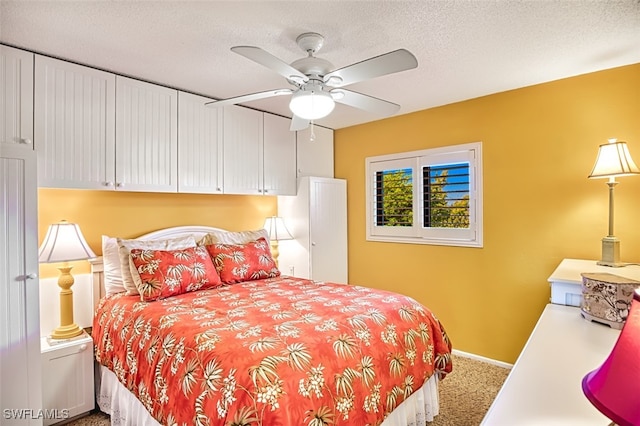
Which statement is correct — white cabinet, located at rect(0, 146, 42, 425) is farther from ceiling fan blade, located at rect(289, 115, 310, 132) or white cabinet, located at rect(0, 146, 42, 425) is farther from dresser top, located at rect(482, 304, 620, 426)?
dresser top, located at rect(482, 304, 620, 426)

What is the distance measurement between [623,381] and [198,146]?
3.18m

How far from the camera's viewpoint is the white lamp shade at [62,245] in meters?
2.26

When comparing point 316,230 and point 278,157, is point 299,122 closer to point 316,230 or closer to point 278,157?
point 278,157

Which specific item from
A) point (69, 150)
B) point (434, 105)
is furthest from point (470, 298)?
point (69, 150)

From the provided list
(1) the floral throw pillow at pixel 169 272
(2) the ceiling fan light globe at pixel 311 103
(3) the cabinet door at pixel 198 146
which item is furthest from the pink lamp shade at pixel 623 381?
(3) the cabinet door at pixel 198 146

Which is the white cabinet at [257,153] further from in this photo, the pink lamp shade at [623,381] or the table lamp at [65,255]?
the pink lamp shade at [623,381]

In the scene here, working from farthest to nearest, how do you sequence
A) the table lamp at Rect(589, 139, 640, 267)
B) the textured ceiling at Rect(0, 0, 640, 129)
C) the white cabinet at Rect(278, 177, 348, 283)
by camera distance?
the white cabinet at Rect(278, 177, 348, 283) < the table lamp at Rect(589, 139, 640, 267) < the textured ceiling at Rect(0, 0, 640, 129)

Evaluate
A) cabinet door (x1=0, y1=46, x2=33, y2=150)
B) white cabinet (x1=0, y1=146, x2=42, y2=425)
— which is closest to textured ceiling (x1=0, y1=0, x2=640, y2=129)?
cabinet door (x1=0, y1=46, x2=33, y2=150)

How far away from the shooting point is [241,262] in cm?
291

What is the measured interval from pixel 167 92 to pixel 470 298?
3.37 m

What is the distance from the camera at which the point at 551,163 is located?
2.88 m

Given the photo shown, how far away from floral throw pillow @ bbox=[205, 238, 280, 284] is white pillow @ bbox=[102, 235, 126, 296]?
26.6 inches

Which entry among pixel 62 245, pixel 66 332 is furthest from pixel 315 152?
pixel 66 332

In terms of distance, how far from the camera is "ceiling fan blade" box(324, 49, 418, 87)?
165cm
